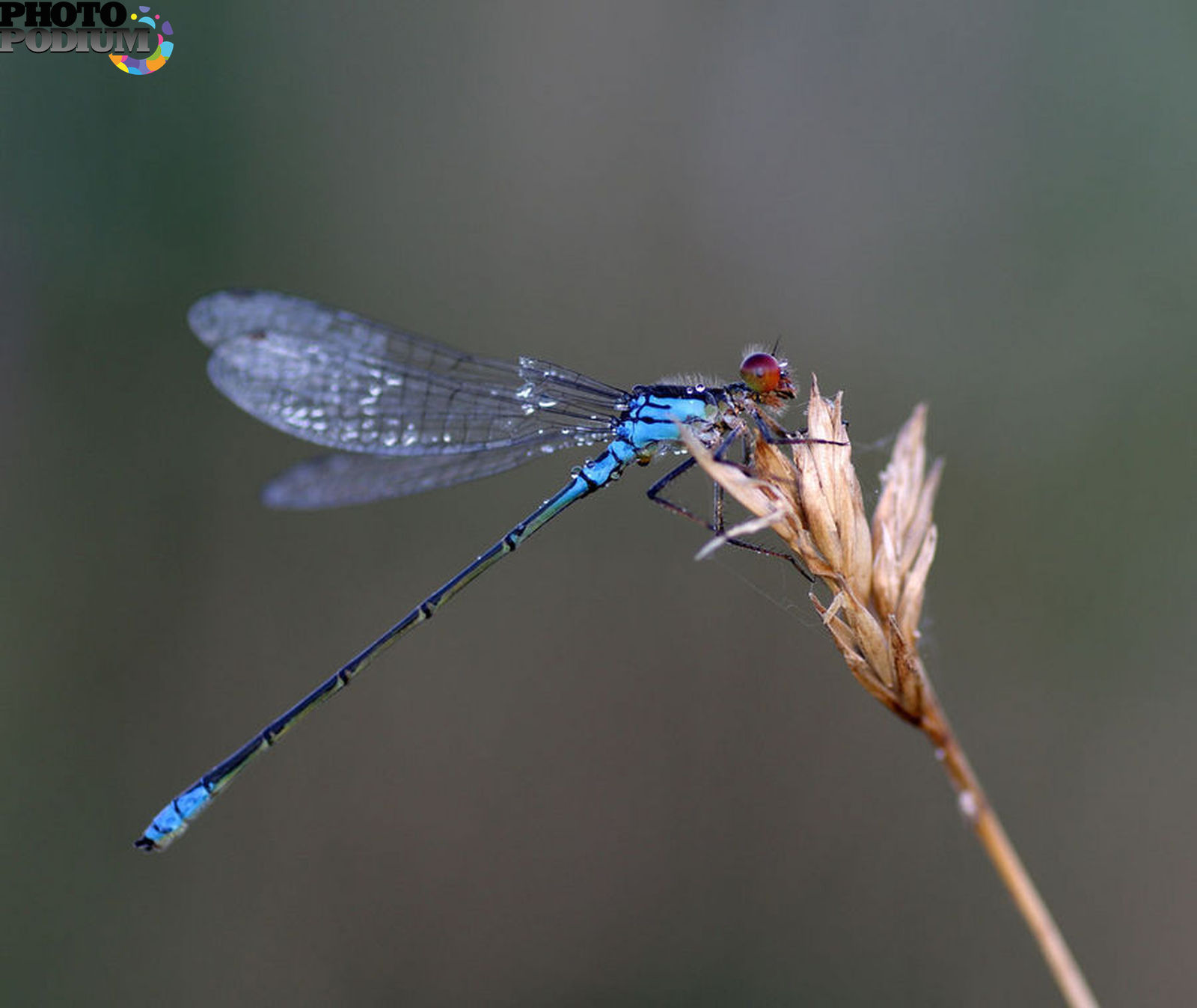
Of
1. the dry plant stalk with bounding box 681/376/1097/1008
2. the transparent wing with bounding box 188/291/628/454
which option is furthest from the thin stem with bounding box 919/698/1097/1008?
the transparent wing with bounding box 188/291/628/454

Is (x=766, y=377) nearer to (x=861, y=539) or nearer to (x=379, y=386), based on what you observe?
(x=861, y=539)

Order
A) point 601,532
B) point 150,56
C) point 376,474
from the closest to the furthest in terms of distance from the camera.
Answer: point 376,474 → point 150,56 → point 601,532

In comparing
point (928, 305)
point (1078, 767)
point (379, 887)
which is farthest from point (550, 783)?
point (928, 305)

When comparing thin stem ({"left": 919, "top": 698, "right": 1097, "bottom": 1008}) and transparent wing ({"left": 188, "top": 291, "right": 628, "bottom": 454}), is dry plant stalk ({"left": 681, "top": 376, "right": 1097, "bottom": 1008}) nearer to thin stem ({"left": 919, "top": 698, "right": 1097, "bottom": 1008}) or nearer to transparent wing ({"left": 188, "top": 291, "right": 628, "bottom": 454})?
thin stem ({"left": 919, "top": 698, "right": 1097, "bottom": 1008})

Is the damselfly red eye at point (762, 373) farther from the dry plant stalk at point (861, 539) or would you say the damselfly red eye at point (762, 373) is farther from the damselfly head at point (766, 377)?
the dry plant stalk at point (861, 539)

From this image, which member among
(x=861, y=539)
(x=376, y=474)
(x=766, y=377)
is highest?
(x=376, y=474)

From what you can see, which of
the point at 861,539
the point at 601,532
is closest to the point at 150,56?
the point at 601,532

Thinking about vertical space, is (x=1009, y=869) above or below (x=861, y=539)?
below
